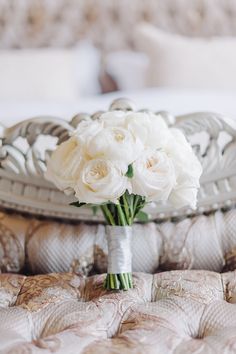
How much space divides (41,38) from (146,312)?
180cm

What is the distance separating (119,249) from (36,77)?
4.33 feet

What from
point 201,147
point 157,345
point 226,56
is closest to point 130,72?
point 226,56

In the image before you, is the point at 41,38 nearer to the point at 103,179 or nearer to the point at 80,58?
the point at 80,58

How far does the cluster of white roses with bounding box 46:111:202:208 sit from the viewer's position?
0.75 metres

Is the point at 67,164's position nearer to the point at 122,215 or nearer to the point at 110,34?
the point at 122,215

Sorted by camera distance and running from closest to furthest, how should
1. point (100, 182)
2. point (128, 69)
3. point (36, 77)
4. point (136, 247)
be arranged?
point (100, 182) < point (136, 247) < point (36, 77) < point (128, 69)

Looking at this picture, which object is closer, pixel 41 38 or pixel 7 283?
pixel 7 283

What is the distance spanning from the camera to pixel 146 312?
2.43ft

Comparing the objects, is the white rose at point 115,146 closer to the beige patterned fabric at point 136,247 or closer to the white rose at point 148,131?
the white rose at point 148,131

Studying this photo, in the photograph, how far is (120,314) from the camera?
748mm

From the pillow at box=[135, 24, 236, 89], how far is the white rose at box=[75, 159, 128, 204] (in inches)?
53.4

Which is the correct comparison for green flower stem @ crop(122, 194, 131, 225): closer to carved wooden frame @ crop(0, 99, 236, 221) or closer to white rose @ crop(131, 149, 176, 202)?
white rose @ crop(131, 149, 176, 202)

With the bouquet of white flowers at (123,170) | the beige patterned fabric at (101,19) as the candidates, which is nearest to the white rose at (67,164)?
the bouquet of white flowers at (123,170)

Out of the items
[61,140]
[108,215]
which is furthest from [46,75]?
[108,215]
